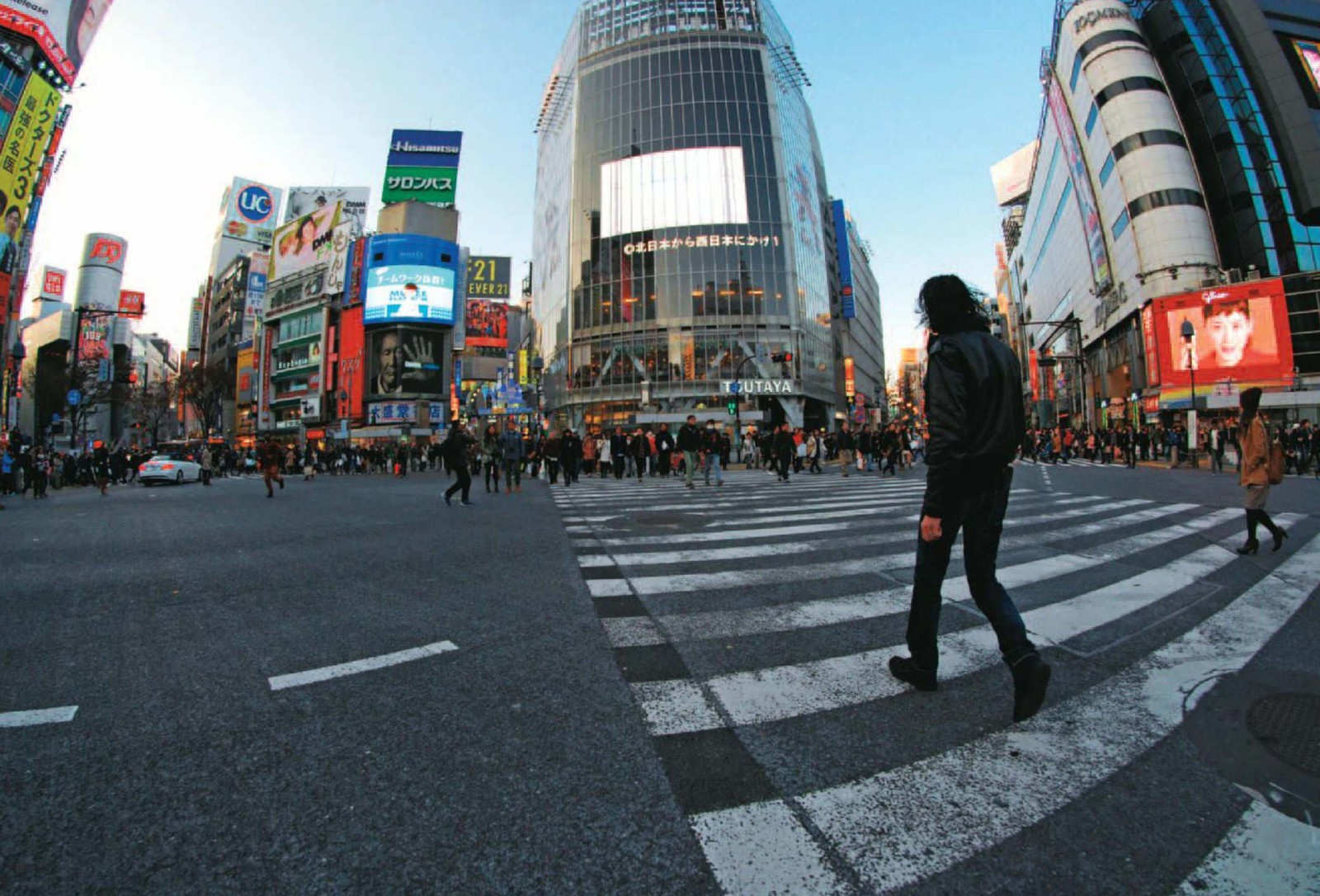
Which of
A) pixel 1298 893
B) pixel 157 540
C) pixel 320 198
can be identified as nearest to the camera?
pixel 1298 893

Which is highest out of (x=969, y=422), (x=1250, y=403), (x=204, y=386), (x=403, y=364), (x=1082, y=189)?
(x=1082, y=189)

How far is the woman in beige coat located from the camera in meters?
5.73

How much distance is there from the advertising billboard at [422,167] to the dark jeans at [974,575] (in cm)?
7941

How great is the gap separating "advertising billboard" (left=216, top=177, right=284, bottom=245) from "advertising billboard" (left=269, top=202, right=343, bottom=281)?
133ft

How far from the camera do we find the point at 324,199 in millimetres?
91500

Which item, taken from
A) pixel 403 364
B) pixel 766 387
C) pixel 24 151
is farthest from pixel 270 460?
pixel 403 364

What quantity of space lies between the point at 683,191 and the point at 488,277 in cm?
4559

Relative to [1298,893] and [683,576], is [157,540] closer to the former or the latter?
[683,576]

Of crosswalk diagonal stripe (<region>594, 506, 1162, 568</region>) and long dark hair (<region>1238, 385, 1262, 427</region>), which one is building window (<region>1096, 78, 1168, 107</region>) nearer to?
long dark hair (<region>1238, 385, 1262, 427</region>)

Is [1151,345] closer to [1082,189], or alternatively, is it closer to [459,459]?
[1082,189]

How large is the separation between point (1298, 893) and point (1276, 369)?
48800 millimetres

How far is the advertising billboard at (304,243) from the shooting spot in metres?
71.6

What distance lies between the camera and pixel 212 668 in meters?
3.01

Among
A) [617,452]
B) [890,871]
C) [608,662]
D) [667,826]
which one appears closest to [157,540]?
[608,662]
